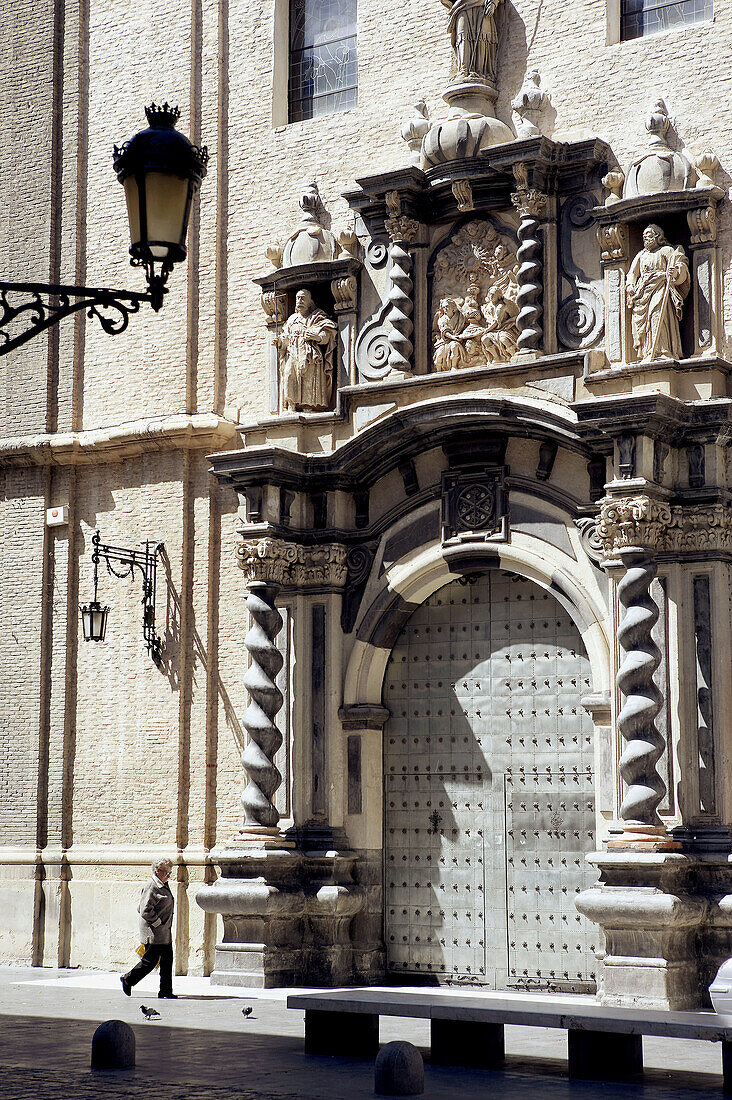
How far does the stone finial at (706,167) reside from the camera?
14680mm

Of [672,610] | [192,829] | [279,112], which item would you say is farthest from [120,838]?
[279,112]

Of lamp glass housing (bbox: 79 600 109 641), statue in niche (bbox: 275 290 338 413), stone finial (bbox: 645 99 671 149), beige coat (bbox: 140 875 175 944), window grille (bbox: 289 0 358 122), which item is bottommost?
beige coat (bbox: 140 875 175 944)

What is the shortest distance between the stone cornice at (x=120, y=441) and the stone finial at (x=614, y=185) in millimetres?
4624

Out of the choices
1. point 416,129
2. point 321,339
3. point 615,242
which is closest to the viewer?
point 615,242

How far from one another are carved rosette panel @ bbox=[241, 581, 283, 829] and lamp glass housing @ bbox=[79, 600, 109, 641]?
225cm

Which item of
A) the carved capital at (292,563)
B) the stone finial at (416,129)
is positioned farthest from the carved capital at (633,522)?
the stone finial at (416,129)

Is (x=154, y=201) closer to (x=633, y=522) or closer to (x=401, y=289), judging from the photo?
(x=633, y=522)

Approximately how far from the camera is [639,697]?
542 inches

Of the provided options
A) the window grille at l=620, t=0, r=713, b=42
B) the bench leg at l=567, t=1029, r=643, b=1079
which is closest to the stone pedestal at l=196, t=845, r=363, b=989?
the bench leg at l=567, t=1029, r=643, b=1079

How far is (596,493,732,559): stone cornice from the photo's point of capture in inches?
548

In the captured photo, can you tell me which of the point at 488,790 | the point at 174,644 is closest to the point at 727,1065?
the point at 488,790

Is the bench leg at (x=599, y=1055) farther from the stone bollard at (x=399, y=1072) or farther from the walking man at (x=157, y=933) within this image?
the walking man at (x=157, y=933)

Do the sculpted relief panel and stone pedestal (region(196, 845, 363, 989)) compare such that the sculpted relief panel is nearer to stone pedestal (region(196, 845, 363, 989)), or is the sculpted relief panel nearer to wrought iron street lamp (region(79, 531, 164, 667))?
wrought iron street lamp (region(79, 531, 164, 667))

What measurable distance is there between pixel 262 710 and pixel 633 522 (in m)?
4.17
